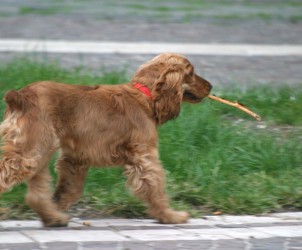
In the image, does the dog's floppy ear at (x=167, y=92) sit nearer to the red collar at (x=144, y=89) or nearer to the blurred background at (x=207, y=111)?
the red collar at (x=144, y=89)

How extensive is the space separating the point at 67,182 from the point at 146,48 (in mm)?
7923

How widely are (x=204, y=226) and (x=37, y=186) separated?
1327 mm

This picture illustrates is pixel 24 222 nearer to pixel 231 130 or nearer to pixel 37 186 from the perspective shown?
pixel 37 186

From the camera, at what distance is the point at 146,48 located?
1436 cm

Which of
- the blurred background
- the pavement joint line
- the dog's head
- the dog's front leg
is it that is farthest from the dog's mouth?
the pavement joint line

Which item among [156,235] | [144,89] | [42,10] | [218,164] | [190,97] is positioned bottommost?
[156,235]

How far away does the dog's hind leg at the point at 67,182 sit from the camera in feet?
21.8

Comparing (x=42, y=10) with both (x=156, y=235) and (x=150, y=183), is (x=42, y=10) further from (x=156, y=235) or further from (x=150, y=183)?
(x=156, y=235)

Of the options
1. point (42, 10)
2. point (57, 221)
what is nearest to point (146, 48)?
point (42, 10)

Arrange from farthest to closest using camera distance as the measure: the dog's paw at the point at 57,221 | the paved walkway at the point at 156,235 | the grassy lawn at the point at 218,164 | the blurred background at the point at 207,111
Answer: the blurred background at the point at 207,111 < the grassy lawn at the point at 218,164 < the dog's paw at the point at 57,221 < the paved walkway at the point at 156,235

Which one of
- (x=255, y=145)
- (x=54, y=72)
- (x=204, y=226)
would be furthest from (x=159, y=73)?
(x=54, y=72)

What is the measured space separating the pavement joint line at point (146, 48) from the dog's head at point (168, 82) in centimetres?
690

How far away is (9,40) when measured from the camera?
1463cm

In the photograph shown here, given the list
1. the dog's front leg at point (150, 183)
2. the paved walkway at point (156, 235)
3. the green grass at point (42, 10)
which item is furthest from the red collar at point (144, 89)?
the green grass at point (42, 10)
